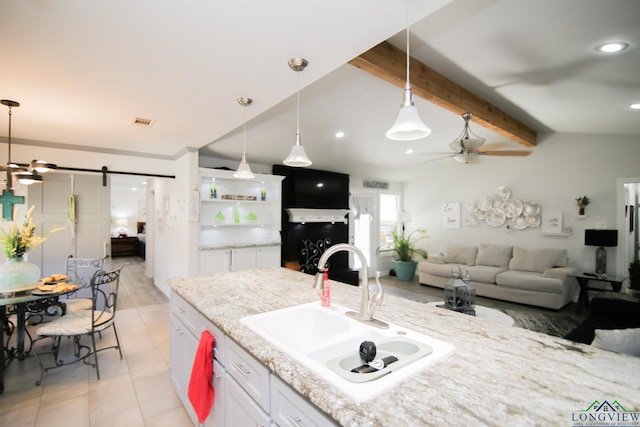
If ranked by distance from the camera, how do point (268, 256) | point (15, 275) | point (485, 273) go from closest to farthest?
point (15, 275)
point (268, 256)
point (485, 273)

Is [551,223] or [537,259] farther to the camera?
[551,223]

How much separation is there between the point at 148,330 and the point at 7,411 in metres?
1.52

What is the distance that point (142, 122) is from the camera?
10.5 ft

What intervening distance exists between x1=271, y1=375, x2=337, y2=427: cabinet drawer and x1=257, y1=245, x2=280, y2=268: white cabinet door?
4012mm

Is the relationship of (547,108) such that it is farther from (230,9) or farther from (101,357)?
(101,357)

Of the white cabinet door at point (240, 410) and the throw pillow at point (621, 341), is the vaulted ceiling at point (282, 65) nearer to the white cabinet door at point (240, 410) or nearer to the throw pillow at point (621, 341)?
the white cabinet door at point (240, 410)

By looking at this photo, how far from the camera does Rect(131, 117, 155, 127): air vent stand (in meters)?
3.09

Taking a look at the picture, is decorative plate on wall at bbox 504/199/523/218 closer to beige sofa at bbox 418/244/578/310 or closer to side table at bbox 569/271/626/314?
beige sofa at bbox 418/244/578/310

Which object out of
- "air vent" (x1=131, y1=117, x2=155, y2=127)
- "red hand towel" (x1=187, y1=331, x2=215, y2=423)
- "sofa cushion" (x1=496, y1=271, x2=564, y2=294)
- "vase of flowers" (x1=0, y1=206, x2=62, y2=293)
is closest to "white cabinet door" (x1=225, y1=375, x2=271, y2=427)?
"red hand towel" (x1=187, y1=331, x2=215, y2=423)

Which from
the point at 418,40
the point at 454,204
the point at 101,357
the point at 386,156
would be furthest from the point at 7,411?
the point at 454,204

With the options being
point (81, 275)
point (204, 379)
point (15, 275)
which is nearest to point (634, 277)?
point (204, 379)

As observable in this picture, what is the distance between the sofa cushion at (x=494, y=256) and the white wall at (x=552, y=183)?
0.25 m

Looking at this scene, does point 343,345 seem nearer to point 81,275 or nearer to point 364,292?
point 364,292

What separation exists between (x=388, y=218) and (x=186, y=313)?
20.8ft
